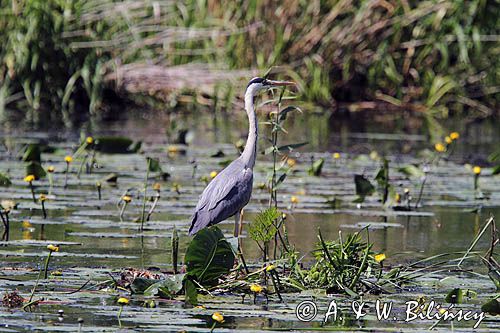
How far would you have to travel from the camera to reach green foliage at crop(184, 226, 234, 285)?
5.20 metres

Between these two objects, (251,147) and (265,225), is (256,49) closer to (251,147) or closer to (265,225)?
(251,147)

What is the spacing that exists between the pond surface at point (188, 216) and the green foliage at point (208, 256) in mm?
161

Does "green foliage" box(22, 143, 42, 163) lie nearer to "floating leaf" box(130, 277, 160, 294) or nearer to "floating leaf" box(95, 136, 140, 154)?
"floating leaf" box(95, 136, 140, 154)

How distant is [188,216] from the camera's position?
294 inches

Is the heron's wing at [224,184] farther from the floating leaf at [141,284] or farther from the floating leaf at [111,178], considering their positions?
the floating leaf at [111,178]

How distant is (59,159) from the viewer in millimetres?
10133

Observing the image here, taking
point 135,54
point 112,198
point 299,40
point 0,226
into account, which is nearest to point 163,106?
point 135,54

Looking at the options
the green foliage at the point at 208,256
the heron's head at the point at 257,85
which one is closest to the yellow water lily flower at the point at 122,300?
the green foliage at the point at 208,256

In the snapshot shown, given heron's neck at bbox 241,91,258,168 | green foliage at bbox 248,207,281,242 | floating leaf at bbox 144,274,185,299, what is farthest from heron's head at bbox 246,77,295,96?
floating leaf at bbox 144,274,185,299

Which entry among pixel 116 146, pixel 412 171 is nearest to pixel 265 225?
pixel 412 171

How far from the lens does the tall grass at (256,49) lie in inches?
613

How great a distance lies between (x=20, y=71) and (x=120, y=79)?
1516mm

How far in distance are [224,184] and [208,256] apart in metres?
0.78

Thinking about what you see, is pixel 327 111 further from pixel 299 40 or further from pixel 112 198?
pixel 112 198
